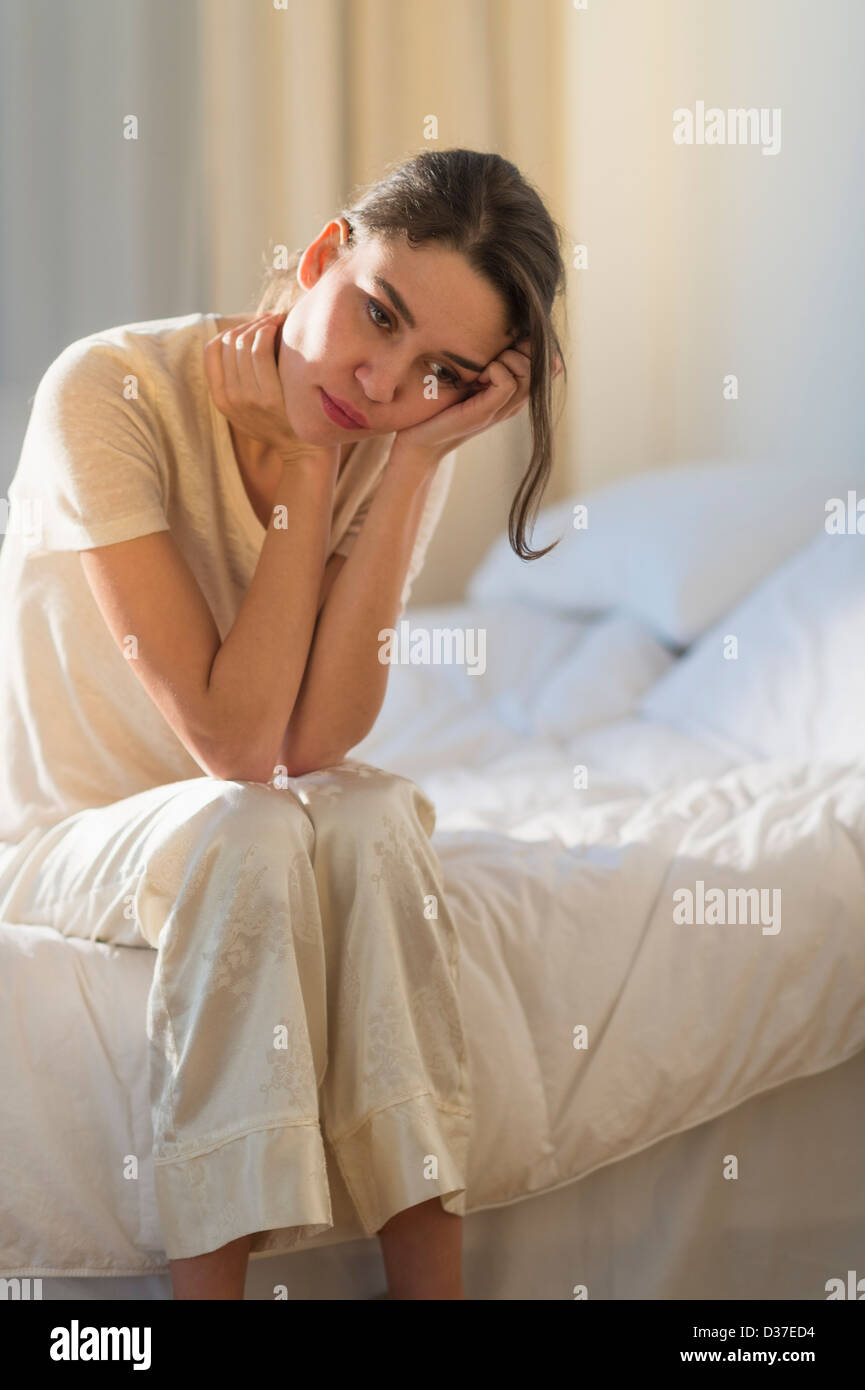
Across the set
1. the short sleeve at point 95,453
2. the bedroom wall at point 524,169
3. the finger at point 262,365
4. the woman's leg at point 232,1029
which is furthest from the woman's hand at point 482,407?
the bedroom wall at point 524,169

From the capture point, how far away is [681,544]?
6.51 feet

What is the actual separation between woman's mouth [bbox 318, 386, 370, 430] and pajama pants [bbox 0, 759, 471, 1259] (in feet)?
0.95

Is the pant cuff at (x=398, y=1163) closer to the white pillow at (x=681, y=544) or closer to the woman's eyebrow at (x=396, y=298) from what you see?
the woman's eyebrow at (x=396, y=298)

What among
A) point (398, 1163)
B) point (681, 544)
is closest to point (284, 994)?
point (398, 1163)

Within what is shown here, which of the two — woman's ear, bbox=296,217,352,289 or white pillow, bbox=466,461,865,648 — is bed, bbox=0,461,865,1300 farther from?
woman's ear, bbox=296,217,352,289

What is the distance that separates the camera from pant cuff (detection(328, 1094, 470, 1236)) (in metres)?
0.93

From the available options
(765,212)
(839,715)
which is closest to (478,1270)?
(839,715)

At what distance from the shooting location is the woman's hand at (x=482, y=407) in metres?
1.08

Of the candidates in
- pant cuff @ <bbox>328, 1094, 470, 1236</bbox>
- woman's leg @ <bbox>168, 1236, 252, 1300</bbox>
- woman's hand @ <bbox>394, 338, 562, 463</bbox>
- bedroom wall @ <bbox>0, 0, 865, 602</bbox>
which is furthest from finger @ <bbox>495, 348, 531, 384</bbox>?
bedroom wall @ <bbox>0, 0, 865, 602</bbox>

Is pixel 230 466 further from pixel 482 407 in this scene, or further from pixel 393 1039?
pixel 393 1039

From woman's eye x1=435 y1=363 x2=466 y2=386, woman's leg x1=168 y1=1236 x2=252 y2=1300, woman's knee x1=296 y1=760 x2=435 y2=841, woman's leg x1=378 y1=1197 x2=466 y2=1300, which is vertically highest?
woman's eye x1=435 y1=363 x2=466 y2=386

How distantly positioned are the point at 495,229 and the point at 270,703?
411 mm

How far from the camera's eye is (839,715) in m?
1.57

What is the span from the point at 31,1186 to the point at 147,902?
8.6 inches
